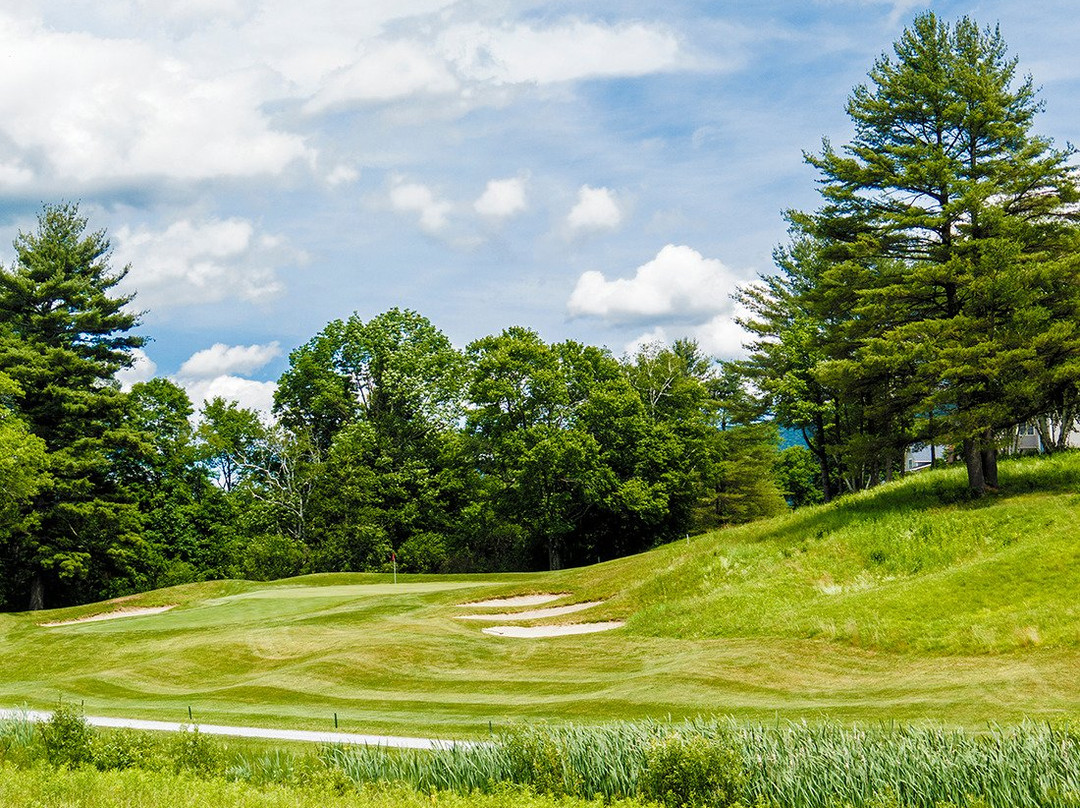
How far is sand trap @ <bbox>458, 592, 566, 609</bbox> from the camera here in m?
28.1

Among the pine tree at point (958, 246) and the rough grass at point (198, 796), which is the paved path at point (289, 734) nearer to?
the rough grass at point (198, 796)

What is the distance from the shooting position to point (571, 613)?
26.1 m

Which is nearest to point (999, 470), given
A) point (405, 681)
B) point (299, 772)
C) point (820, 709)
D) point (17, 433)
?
point (820, 709)

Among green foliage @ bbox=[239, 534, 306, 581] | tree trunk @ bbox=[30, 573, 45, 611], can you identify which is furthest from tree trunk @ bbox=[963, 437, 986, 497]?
tree trunk @ bbox=[30, 573, 45, 611]

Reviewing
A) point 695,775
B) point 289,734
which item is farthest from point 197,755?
point 695,775

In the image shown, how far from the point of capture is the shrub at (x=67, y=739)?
38.1ft

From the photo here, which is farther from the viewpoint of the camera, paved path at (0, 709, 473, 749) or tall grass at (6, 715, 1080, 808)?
paved path at (0, 709, 473, 749)

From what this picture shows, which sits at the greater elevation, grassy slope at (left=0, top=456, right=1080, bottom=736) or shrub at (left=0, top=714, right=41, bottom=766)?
shrub at (left=0, top=714, right=41, bottom=766)

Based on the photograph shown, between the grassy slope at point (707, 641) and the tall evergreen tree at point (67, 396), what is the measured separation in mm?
16656

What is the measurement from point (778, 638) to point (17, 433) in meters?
35.2

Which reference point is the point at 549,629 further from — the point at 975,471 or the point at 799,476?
the point at 799,476

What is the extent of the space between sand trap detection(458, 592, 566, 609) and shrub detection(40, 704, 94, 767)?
15.9 metres

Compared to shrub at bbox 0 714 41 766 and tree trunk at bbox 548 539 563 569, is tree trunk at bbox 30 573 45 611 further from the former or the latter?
shrub at bbox 0 714 41 766

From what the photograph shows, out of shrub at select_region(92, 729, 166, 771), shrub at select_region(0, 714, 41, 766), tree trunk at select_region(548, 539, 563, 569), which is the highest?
shrub at select_region(92, 729, 166, 771)
